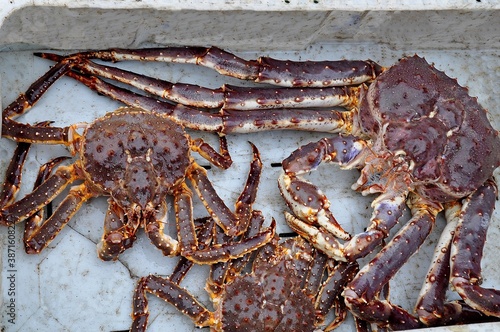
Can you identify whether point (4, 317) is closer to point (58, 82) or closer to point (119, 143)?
point (119, 143)

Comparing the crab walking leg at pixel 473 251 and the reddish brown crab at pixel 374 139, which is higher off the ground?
the reddish brown crab at pixel 374 139

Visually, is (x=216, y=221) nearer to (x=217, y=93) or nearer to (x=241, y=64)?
(x=217, y=93)

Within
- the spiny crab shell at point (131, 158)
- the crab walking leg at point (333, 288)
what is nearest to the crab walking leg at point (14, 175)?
the spiny crab shell at point (131, 158)

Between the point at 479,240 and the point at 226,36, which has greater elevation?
the point at 226,36

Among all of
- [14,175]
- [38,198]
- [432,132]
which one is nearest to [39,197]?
[38,198]

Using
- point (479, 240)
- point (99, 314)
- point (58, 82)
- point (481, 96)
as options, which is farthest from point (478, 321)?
point (58, 82)

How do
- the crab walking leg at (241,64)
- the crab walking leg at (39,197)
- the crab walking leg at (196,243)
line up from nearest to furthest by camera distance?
1. the crab walking leg at (39,197)
2. the crab walking leg at (196,243)
3. the crab walking leg at (241,64)

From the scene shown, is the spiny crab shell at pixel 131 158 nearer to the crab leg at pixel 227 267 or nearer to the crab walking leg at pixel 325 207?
the crab leg at pixel 227 267
